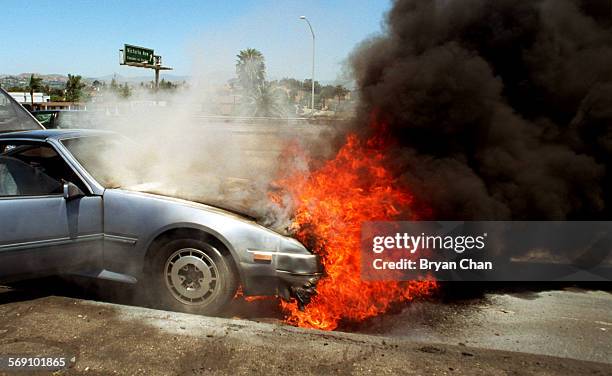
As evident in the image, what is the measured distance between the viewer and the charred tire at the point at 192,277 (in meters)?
3.77

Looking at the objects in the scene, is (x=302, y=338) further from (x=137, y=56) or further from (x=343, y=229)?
(x=137, y=56)

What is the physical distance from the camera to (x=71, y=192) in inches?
152

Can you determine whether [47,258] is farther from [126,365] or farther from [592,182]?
[592,182]

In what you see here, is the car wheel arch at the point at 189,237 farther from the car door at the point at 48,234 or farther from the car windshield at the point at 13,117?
the car windshield at the point at 13,117

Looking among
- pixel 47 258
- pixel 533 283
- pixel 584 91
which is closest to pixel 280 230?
pixel 47 258

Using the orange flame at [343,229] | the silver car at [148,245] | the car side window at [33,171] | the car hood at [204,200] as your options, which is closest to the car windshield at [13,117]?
the car side window at [33,171]

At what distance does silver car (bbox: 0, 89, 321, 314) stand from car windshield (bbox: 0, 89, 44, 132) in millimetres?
2349

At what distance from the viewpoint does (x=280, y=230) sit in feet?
12.6

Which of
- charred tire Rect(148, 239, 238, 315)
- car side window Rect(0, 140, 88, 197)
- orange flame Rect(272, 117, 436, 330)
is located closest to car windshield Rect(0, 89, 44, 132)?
car side window Rect(0, 140, 88, 197)

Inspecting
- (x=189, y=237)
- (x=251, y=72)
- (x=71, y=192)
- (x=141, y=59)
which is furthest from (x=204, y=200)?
(x=141, y=59)

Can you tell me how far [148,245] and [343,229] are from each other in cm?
176

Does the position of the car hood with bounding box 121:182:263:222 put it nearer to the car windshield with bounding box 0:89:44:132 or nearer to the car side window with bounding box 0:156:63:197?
the car side window with bounding box 0:156:63:197

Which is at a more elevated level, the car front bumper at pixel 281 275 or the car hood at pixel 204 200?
the car hood at pixel 204 200

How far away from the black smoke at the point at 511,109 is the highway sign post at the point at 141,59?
590 centimetres
